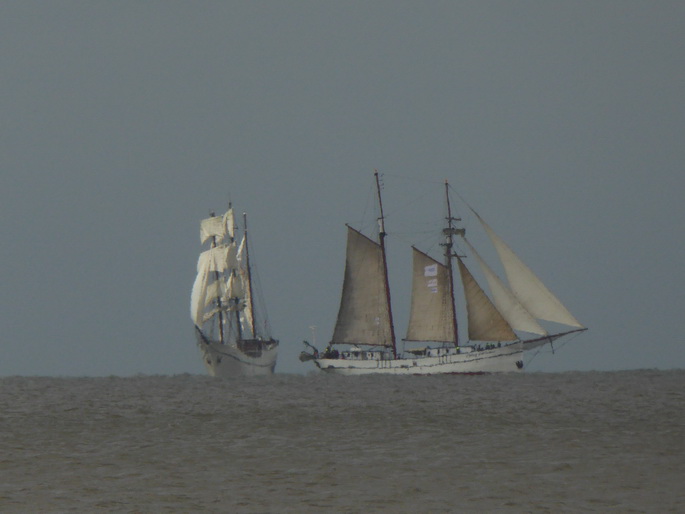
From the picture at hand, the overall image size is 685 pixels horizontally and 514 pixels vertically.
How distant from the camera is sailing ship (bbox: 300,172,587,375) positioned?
287 feet

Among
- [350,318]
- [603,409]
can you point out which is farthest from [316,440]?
[350,318]

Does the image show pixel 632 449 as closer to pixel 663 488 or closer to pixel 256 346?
pixel 663 488

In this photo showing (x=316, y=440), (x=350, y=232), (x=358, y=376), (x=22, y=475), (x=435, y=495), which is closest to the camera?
(x=435, y=495)

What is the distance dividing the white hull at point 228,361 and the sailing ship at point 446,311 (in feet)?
76.4

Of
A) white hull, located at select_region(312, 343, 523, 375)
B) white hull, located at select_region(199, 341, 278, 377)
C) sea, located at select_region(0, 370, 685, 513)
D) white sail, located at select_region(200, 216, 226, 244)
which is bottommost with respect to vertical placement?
sea, located at select_region(0, 370, 685, 513)

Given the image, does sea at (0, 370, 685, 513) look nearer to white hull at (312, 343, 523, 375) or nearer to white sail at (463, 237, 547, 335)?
white sail at (463, 237, 547, 335)

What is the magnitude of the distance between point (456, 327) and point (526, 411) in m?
39.9

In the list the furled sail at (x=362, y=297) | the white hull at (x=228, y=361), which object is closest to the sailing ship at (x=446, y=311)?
the furled sail at (x=362, y=297)

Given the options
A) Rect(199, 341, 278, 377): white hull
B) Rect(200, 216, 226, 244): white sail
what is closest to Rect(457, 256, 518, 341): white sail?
Rect(199, 341, 278, 377): white hull

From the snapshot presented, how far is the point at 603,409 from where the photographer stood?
55.0 m

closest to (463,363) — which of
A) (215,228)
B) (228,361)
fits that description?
(228,361)

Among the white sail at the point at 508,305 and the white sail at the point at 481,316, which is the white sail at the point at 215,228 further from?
the white sail at the point at 508,305

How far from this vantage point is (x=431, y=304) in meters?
92.4

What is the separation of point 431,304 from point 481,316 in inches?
213
